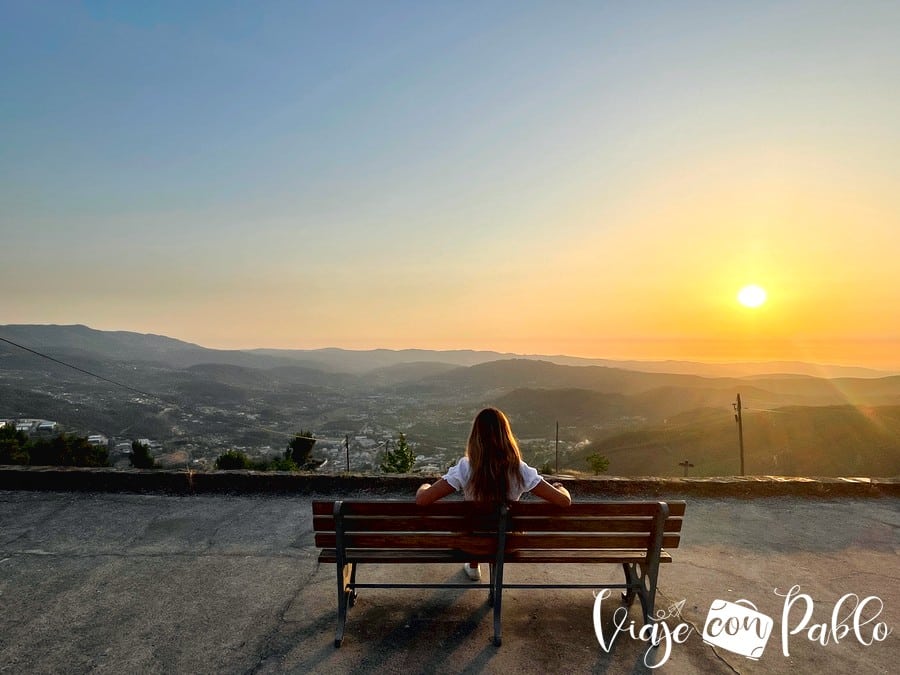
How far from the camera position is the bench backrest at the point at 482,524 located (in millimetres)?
3463

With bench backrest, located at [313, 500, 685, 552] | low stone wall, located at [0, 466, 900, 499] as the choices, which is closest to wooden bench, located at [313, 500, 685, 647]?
bench backrest, located at [313, 500, 685, 552]

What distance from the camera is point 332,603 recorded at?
13.0 feet

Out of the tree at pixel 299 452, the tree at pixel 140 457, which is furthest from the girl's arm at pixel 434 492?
the tree at pixel 140 457

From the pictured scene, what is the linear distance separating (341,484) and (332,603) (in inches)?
112

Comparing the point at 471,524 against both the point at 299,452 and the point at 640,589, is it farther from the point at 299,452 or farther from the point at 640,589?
the point at 299,452

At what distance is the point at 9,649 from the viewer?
3.37 meters

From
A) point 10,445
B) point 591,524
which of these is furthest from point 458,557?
point 10,445

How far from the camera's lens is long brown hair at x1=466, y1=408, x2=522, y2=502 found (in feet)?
11.7

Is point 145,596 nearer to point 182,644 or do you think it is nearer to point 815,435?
point 182,644

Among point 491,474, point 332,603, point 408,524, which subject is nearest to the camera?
point 408,524

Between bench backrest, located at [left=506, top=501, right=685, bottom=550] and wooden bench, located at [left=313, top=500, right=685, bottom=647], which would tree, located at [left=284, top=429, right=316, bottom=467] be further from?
bench backrest, located at [left=506, top=501, right=685, bottom=550]

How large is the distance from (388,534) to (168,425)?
81.0 meters

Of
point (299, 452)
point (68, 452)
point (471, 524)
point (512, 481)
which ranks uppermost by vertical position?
point (512, 481)

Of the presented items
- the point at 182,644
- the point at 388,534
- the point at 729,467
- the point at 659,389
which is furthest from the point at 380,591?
the point at 659,389
